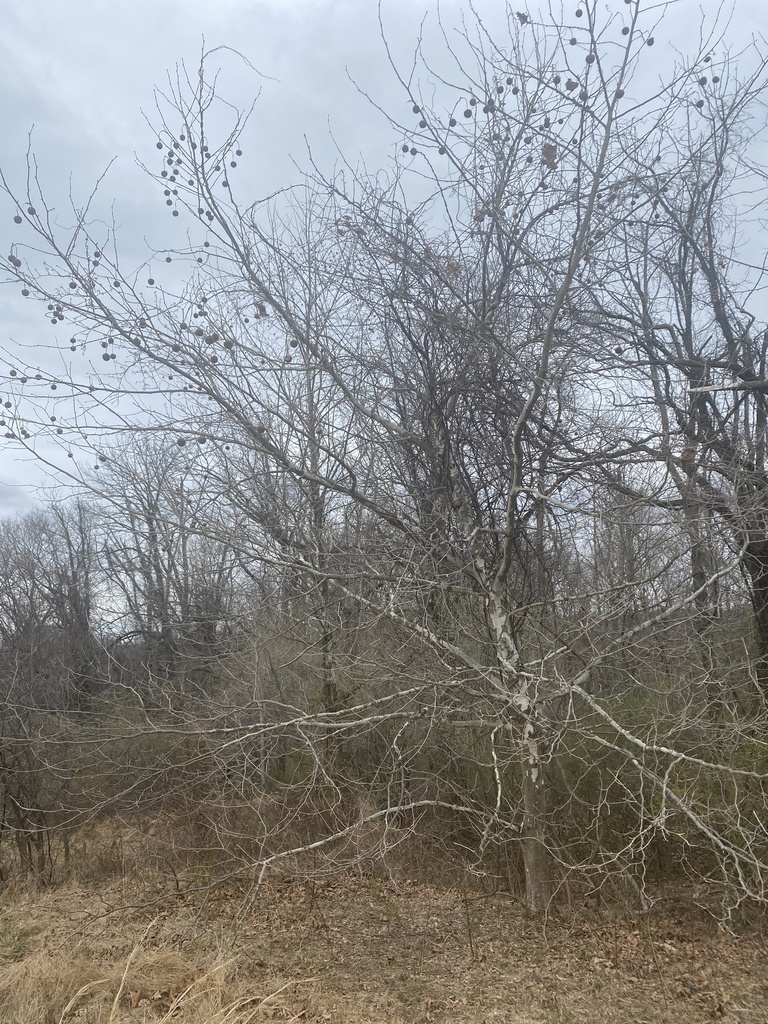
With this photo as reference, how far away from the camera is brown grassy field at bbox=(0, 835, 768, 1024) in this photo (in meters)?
4.84

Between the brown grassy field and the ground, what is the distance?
14 millimetres

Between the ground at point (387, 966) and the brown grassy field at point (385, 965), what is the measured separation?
0.01 metres

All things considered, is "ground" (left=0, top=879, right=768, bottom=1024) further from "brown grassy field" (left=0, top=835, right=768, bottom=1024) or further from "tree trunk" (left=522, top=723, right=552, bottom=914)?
"tree trunk" (left=522, top=723, right=552, bottom=914)

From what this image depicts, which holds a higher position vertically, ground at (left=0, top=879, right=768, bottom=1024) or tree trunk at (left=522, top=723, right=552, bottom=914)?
tree trunk at (left=522, top=723, right=552, bottom=914)

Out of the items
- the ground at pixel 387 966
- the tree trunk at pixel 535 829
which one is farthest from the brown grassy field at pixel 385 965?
the tree trunk at pixel 535 829

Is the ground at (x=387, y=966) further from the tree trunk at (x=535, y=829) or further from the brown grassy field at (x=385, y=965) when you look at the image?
the tree trunk at (x=535, y=829)

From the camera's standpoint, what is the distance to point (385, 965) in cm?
577

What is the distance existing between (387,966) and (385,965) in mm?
29

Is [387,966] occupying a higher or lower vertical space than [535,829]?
lower

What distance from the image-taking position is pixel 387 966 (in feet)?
18.8

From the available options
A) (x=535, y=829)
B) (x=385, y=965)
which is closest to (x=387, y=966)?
(x=385, y=965)

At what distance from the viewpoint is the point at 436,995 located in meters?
5.16

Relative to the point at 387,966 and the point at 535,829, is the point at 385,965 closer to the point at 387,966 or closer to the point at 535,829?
the point at 387,966

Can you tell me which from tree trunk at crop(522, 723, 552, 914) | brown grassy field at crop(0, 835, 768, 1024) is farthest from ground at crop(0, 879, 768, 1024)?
tree trunk at crop(522, 723, 552, 914)
